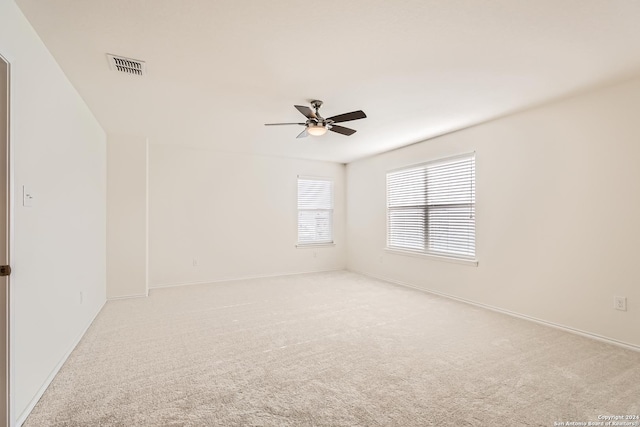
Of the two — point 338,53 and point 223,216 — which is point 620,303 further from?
point 223,216

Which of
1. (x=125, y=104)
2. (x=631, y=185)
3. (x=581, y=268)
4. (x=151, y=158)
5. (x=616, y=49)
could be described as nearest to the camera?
(x=616, y=49)

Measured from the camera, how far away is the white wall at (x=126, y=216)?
4449mm

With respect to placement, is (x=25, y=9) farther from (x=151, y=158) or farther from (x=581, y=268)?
(x=581, y=268)

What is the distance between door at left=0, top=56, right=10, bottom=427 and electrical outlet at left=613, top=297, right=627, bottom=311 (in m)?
4.63

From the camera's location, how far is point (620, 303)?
2830mm

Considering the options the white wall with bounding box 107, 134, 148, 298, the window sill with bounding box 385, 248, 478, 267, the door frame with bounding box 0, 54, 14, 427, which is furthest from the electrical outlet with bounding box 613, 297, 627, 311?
the white wall with bounding box 107, 134, 148, 298

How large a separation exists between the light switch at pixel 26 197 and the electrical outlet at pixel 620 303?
479cm

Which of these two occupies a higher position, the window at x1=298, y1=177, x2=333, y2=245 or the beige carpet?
the window at x1=298, y1=177, x2=333, y2=245

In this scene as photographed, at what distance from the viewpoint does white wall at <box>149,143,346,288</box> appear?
204 inches

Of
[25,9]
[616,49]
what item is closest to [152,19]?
[25,9]

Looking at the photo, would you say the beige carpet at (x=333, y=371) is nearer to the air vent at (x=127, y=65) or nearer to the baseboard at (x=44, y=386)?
the baseboard at (x=44, y=386)

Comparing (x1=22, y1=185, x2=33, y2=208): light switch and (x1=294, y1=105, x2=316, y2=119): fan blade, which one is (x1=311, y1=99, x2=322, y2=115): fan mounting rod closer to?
(x1=294, y1=105, x2=316, y2=119): fan blade

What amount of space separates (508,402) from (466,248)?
8.55 feet

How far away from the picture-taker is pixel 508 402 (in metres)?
1.94
